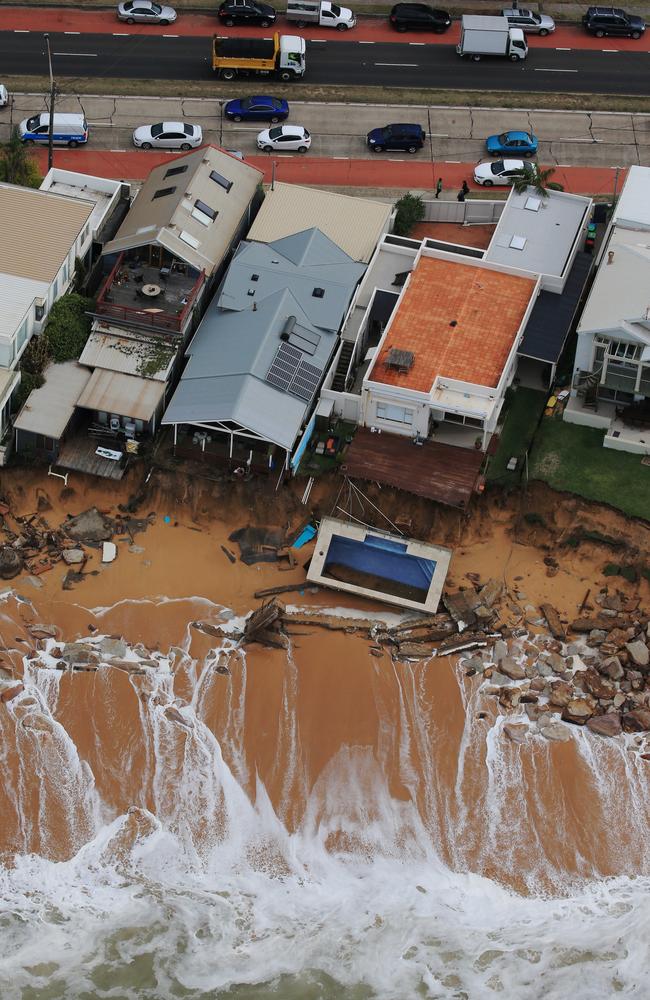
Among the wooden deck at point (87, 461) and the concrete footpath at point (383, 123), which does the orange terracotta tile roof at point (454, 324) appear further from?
the concrete footpath at point (383, 123)

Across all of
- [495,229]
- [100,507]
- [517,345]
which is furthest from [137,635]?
[495,229]

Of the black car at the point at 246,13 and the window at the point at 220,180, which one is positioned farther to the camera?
the black car at the point at 246,13

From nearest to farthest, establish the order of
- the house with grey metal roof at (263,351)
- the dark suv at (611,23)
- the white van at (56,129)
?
the house with grey metal roof at (263,351) < the white van at (56,129) < the dark suv at (611,23)

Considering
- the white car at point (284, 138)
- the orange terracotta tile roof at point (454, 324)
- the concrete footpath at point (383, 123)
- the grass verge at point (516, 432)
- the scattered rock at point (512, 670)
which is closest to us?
the scattered rock at point (512, 670)

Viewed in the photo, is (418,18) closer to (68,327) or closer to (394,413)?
(394,413)

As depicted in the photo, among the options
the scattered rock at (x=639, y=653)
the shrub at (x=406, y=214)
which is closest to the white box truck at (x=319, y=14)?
the shrub at (x=406, y=214)

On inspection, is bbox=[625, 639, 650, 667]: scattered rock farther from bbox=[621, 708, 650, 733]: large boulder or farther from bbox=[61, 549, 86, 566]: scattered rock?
bbox=[61, 549, 86, 566]: scattered rock

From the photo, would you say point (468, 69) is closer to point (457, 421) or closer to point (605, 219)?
point (605, 219)
